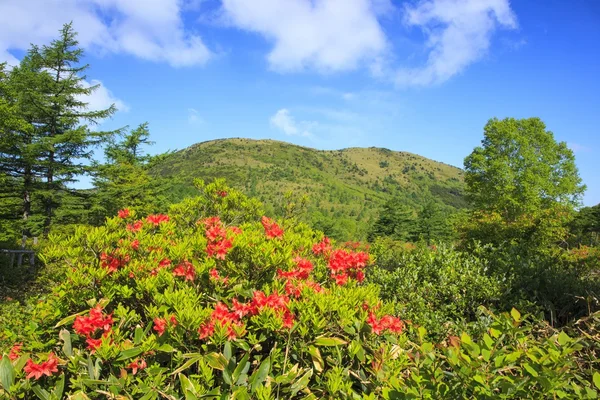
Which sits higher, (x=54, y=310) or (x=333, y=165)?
(x=333, y=165)

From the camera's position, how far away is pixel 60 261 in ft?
8.79

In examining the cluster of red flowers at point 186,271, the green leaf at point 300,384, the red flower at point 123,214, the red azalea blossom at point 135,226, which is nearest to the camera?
the green leaf at point 300,384

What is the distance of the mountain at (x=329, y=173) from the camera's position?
87.7 meters

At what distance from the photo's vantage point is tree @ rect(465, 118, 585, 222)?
1905 cm

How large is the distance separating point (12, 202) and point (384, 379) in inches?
726

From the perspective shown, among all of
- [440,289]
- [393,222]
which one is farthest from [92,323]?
[393,222]

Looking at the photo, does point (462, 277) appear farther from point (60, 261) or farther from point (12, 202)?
point (12, 202)

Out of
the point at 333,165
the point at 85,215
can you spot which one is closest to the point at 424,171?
the point at 333,165

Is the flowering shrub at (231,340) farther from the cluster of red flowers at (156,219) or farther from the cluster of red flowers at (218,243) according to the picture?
the cluster of red flowers at (156,219)

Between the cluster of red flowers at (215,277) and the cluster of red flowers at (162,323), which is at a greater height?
the cluster of red flowers at (215,277)

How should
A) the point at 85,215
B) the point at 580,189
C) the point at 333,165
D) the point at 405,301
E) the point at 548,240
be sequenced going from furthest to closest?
the point at 333,165
the point at 580,189
the point at 85,215
the point at 548,240
the point at 405,301

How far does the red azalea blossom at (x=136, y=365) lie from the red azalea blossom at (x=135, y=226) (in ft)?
4.75

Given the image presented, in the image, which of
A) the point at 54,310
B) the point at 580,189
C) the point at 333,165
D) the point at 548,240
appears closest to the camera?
the point at 54,310

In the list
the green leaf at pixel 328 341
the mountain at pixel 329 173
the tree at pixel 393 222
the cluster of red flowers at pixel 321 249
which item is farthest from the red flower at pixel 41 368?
the mountain at pixel 329 173
